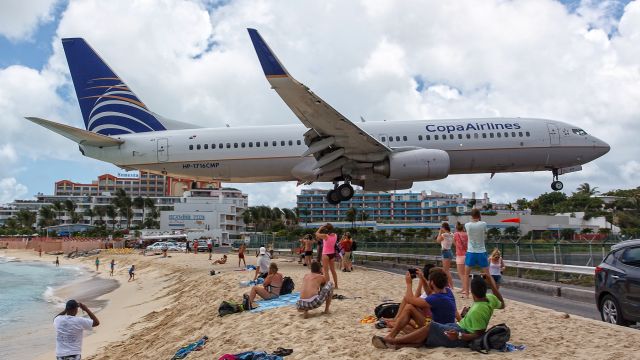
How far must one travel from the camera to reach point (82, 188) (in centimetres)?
19275

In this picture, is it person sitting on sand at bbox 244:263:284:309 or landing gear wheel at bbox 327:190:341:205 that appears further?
landing gear wheel at bbox 327:190:341:205

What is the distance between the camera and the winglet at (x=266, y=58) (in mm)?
18688

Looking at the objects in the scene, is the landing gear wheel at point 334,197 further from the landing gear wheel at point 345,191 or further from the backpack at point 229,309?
the backpack at point 229,309

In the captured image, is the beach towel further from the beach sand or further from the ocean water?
the ocean water

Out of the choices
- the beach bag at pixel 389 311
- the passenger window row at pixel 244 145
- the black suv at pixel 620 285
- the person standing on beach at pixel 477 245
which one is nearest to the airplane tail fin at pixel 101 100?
the passenger window row at pixel 244 145

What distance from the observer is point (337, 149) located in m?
22.3

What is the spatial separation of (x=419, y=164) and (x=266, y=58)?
7551 millimetres

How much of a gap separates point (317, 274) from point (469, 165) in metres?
15.1

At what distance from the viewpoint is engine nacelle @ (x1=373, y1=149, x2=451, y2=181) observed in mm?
21625

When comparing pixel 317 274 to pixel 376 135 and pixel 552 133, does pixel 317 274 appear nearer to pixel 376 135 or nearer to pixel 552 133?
pixel 376 135

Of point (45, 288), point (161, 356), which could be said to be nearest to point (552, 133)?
point (161, 356)

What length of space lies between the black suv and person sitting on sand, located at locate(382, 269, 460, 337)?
10.2 ft

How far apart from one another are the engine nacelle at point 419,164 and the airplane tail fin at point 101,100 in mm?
10431

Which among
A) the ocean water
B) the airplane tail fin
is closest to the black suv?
the ocean water
